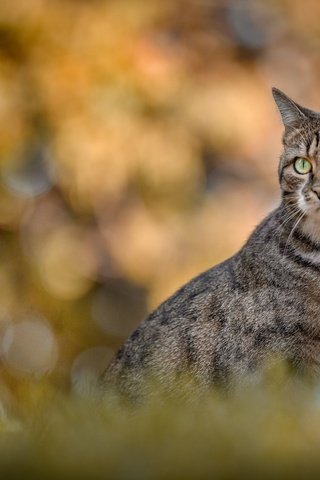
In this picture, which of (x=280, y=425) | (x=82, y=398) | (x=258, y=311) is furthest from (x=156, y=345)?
(x=280, y=425)

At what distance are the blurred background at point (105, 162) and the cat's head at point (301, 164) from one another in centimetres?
519

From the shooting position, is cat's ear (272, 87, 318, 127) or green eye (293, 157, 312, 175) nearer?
green eye (293, 157, 312, 175)

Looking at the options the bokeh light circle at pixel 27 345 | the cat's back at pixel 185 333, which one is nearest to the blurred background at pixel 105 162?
the bokeh light circle at pixel 27 345

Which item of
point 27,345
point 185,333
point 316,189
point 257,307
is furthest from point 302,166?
point 27,345

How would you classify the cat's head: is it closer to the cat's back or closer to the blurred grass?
the cat's back

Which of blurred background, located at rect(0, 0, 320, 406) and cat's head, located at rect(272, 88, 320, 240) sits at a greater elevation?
blurred background, located at rect(0, 0, 320, 406)

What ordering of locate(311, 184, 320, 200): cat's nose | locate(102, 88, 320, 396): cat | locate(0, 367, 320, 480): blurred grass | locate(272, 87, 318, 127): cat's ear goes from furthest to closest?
locate(272, 87, 318, 127): cat's ear, locate(311, 184, 320, 200): cat's nose, locate(102, 88, 320, 396): cat, locate(0, 367, 320, 480): blurred grass

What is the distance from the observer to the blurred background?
9.80m

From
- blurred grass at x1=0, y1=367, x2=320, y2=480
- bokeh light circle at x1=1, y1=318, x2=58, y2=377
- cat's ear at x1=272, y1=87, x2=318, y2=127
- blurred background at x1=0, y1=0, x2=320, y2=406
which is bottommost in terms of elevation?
blurred grass at x1=0, y1=367, x2=320, y2=480

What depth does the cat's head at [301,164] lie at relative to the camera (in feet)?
13.0

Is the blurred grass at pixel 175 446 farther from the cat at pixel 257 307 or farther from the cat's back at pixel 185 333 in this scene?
the cat's back at pixel 185 333

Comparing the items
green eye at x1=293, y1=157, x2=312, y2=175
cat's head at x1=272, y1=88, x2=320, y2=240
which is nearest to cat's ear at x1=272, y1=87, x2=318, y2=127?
cat's head at x1=272, y1=88, x2=320, y2=240

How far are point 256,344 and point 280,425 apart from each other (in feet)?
6.44

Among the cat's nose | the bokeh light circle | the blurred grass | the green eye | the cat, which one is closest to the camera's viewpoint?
the blurred grass
